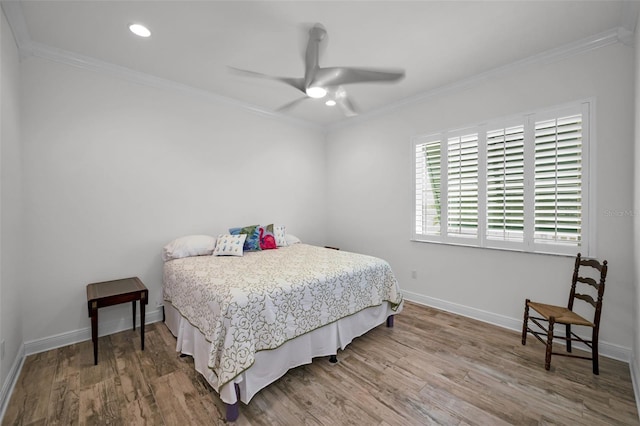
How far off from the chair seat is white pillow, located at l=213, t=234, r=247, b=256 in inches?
117

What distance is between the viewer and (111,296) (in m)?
2.37

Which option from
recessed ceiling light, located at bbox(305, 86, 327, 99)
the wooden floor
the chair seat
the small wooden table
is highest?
recessed ceiling light, located at bbox(305, 86, 327, 99)

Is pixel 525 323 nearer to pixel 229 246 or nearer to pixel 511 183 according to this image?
pixel 511 183

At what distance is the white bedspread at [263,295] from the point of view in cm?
175

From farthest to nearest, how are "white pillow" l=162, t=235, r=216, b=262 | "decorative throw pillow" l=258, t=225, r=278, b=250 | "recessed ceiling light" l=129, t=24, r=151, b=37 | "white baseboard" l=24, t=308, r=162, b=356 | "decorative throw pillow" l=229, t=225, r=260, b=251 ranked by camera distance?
1. "decorative throw pillow" l=258, t=225, r=278, b=250
2. "decorative throw pillow" l=229, t=225, r=260, b=251
3. "white pillow" l=162, t=235, r=216, b=262
4. "white baseboard" l=24, t=308, r=162, b=356
5. "recessed ceiling light" l=129, t=24, r=151, b=37

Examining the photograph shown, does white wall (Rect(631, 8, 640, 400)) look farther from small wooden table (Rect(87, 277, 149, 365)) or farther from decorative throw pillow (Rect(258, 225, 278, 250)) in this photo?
small wooden table (Rect(87, 277, 149, 365))

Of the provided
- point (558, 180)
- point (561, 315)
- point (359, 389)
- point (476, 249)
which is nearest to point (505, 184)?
point (558, 180)

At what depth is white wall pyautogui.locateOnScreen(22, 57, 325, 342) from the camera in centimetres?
251

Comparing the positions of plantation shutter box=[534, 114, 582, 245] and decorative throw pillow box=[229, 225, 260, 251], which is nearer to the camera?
plantation shutter box=[534, 114, 582, 245]

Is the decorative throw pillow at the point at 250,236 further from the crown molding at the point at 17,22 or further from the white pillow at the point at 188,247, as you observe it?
the crown molding at the point at 17,22

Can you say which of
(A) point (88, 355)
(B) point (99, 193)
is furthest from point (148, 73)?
(A) point (88, 355)

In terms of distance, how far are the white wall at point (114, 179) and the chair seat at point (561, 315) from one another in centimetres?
341

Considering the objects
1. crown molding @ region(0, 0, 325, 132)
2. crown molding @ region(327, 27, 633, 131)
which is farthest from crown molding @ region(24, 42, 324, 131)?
crown molding @ region(327, 27, 633, 131)

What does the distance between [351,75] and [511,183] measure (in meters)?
2.05
